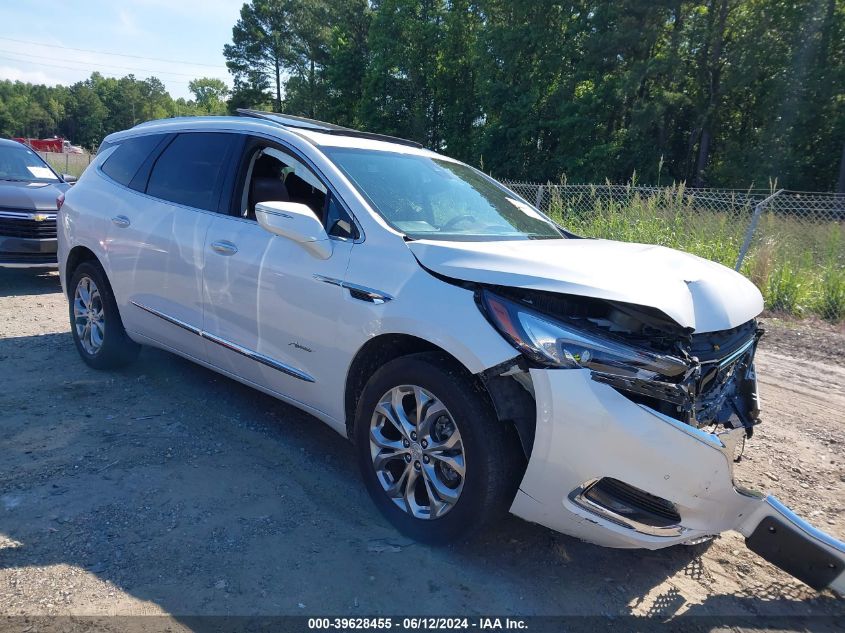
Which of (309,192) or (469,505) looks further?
(309,192)

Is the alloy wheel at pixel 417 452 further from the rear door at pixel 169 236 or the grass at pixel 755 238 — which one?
the grass at pixel 755 238

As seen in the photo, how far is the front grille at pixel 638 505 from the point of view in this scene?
2.34 m

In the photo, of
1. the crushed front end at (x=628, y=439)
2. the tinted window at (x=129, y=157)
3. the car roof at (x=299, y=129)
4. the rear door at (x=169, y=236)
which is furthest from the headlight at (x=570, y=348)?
the tinted window at (x=129, y=157)

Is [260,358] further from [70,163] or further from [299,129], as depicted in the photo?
[70,163]

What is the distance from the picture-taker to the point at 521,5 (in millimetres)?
37938

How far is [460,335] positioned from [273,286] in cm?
129

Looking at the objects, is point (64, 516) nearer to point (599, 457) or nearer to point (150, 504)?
point (150, 504)

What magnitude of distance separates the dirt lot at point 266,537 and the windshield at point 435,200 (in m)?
1.49

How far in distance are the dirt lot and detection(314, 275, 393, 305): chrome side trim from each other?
108 centimetres

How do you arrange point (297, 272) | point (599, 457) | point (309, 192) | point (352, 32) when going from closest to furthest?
1. point (599, 457)
2. point (297, 272)
3. point (309, 192)
4. point (352, 32)

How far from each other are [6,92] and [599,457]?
15748 centimetres

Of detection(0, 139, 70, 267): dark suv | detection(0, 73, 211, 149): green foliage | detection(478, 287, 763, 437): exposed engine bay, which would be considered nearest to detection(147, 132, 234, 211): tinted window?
detection(478, 287, 763, 437): exposed engine bay

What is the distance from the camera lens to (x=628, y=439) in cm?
224

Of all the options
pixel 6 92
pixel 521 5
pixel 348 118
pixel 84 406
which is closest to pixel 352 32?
pixel 348 118
